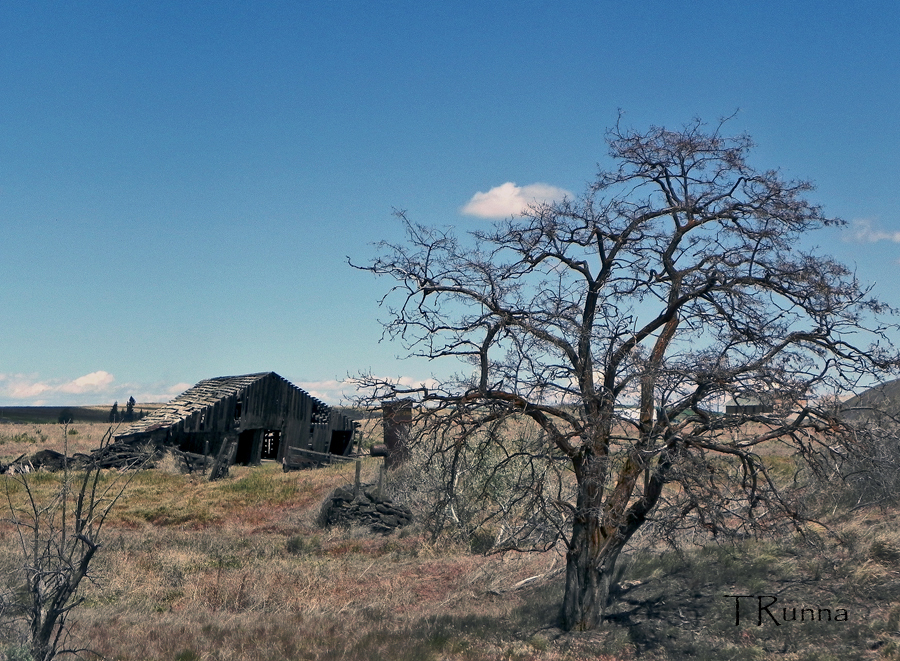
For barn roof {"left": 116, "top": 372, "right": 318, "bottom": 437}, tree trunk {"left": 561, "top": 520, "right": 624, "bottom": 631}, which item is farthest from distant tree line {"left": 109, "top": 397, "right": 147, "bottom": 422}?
tree trunk {"left": 561, "top": 520, "right": 624, "bottom": 631}

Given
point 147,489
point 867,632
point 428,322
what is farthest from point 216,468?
point 867,632

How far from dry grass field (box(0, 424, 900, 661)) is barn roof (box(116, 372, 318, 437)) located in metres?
16.9

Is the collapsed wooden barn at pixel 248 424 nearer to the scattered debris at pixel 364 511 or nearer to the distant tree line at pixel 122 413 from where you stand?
the distant tree line at pixel 122 413

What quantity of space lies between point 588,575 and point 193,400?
32.2 meters

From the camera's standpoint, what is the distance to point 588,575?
1053 cm

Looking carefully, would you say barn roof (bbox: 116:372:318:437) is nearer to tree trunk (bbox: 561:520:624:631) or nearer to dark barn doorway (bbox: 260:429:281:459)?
dark barn doorway (bbox: 260:429:281:459)

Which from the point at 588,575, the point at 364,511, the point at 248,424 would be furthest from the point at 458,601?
the point at 248,424

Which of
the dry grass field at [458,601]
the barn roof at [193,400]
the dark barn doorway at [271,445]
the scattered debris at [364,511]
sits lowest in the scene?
the dry grass field at [458,601]

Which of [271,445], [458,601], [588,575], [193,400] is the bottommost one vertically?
[458,601]

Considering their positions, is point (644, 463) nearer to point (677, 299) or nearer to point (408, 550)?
point (677, 299)

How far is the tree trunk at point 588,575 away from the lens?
10477 mm

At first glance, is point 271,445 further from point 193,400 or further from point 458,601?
point 458,601

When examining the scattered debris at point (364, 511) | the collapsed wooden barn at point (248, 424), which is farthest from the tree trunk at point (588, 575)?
the collapsed wooden barn at point (248, 424)

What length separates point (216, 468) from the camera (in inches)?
1249
